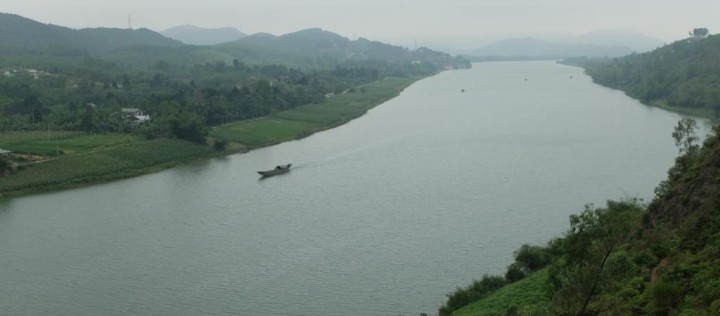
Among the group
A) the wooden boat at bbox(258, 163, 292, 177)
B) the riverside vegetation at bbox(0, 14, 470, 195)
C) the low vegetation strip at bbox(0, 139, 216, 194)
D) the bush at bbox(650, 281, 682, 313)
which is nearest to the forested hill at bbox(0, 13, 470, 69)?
the riverside vegetation at bbox(0, 14, 470, 195)

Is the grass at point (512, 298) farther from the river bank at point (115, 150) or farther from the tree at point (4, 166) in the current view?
the tree at point (4, 166)

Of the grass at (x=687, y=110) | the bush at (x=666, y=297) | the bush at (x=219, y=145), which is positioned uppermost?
the bush at (x=666, y=297)

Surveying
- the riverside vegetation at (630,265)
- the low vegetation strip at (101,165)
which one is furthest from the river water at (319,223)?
the riverside vegetation at (630,265)

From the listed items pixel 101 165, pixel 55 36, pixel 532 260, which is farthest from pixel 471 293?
pixel 55 36

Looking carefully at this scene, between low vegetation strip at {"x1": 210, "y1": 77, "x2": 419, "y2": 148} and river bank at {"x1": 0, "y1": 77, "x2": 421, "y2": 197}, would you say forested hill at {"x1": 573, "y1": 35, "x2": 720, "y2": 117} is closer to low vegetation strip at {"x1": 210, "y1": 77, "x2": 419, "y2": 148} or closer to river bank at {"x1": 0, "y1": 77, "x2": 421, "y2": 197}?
low vegetation strip at {"x1": 210, "y1": 77, "x2": 419, "y2": 148}

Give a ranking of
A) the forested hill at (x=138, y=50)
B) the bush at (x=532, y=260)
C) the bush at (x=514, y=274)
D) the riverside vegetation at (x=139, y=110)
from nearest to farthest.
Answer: the bush at (x=514, y=274) → the bush at (x=532, y=260) → the riverside vegetation at (x=139, y=110) → the forested hill at (x=138, y=50)

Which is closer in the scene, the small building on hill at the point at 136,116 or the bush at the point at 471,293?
the bush at the point at 471,293
